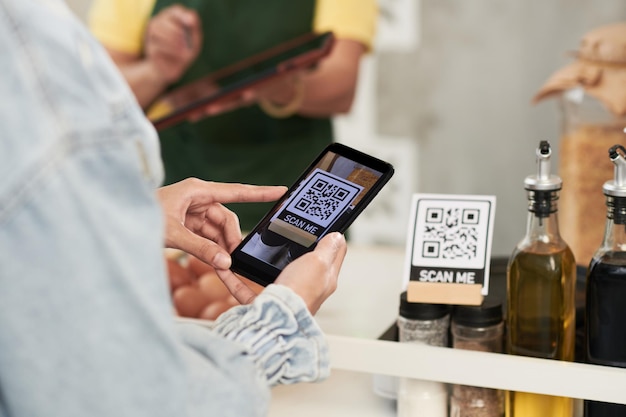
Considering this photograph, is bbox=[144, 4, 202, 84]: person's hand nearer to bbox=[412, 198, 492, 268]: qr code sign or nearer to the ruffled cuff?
bbox=[412, 198, 492, 268]: qr code sign

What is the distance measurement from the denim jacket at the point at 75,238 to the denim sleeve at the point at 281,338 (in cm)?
9

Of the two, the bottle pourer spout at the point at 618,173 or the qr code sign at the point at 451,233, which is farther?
the qr code sign at the point at 451,233

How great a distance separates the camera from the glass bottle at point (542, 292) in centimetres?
87

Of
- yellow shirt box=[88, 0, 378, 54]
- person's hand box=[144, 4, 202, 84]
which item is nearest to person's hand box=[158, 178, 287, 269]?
yellow shirt box=[88, 0, 378, 54]

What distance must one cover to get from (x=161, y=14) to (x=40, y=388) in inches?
72.8

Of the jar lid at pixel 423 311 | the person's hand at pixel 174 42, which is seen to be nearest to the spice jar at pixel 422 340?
the jar lid at pixel 423 311

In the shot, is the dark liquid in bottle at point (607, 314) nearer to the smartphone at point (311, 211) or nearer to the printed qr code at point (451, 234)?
the printed qr code at point (451, 234)

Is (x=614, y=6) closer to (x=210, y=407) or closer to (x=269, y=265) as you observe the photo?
(x=269, y=265)

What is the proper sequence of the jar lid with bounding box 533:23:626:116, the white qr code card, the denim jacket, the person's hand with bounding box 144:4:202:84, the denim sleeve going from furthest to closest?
1. the person's hand with bounding box 144:4:202:84
2. the jar lid with bounding box 533:23:626:116
3. the white qr code card
4. the denim sleeve
5. the denim jacket

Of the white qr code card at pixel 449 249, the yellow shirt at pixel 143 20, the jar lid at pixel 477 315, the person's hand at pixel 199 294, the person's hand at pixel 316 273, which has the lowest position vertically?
the person's hand at pixel 199 294

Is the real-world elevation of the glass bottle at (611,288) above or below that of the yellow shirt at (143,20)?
below

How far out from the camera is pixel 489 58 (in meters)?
1.95

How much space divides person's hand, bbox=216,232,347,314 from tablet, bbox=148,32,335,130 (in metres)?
1.35

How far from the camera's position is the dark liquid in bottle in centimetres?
83
